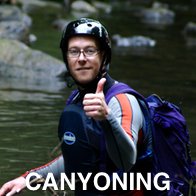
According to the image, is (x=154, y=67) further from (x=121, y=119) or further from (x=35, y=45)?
(x=121, y=119)

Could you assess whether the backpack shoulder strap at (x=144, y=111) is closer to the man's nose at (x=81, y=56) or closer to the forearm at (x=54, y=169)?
the man's nose at (x=81, y=56)

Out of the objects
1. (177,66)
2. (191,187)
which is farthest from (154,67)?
(191,187)

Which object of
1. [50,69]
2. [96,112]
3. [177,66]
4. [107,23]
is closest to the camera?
[96,112]

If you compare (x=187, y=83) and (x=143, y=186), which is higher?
(x=143, y=186)

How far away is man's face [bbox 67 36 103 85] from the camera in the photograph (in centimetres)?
423

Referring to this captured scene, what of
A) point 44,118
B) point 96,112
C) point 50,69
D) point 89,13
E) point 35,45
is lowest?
point 89,13

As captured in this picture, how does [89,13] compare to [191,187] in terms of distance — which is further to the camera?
[89,13]

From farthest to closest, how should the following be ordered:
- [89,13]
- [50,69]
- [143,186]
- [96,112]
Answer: [89,13]
[50,69]
[143,186]
[96,112]

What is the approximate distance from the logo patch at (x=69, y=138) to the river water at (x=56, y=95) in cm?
22

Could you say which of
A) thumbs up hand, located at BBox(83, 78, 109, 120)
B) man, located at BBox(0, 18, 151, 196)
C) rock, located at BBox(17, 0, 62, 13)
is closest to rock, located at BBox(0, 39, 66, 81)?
man, located at BBox(0, 18, 151, 196)

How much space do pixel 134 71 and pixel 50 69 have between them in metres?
2.22

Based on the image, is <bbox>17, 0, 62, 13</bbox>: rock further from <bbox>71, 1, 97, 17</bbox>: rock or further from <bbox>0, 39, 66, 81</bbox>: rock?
<bbox>0, 39, 66, 81</bbox>: rock

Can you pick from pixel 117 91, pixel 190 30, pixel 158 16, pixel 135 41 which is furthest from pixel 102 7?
pixel 117 91

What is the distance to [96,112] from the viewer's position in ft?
11.9
